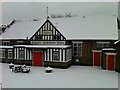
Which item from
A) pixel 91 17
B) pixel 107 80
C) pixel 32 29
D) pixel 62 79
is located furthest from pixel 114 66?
pixel 32 29

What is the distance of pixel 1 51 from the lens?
1374 inches

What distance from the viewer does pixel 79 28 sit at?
33375 mm

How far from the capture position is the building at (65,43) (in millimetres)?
29962

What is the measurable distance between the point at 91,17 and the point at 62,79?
16.2 m

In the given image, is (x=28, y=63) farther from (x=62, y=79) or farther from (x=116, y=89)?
(x=116, y=89)

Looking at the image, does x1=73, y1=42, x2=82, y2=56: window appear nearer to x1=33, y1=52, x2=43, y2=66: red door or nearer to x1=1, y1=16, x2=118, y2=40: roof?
x1=1, y1=16, x2=118, y2=40: roof

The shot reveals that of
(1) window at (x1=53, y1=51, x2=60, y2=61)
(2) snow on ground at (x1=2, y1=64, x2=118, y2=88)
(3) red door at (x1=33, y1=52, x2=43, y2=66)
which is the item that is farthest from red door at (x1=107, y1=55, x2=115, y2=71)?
(3) red door at (x1=33, y1=52, x2=43, y2=66)

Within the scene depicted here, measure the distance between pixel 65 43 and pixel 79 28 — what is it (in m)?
3.41

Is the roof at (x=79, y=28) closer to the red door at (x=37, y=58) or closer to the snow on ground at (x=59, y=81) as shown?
the red door at (x=37, y=58)

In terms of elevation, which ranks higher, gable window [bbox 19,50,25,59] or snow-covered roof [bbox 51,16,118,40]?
snow-covered roof [bbox 51,16,118,40]

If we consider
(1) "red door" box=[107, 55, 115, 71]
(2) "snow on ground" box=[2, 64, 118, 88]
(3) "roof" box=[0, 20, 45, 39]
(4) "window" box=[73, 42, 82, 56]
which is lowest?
(2) "snow on ground" box=[2, 64, 118, 88]

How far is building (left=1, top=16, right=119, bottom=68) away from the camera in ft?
98.3

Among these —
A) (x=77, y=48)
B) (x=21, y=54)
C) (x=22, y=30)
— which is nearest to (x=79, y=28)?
(x=77, y=48)

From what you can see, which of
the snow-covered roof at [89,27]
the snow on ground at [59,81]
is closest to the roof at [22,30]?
the snow-covered roof at [89,27]
